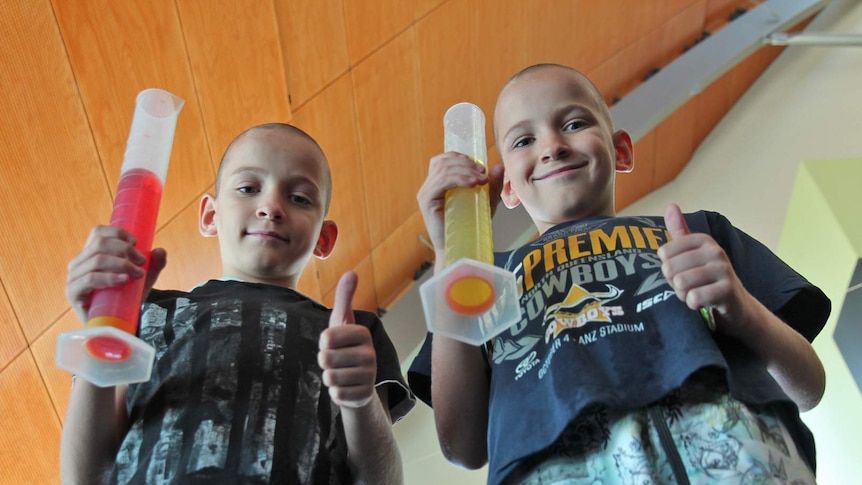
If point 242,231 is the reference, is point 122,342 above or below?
below

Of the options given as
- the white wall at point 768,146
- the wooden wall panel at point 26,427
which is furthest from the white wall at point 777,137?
the wooden wall panel at point 26,427

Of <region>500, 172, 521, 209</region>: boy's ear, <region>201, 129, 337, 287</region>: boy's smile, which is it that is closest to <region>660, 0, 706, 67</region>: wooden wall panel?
<region>500, 172, 521, 209</region>: boy's ear

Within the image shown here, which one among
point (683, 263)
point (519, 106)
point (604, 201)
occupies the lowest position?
point (683, 263)

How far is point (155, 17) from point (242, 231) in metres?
0.95

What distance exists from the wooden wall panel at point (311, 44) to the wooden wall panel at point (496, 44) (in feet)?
2.37

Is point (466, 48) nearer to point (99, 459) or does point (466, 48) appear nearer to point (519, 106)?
point (519, 106)

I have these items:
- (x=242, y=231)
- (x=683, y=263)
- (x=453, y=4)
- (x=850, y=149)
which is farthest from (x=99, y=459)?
(x=850, y=149)

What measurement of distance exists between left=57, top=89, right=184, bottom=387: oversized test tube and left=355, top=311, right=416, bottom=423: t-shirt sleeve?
0.46 meters

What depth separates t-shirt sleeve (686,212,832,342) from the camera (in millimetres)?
1291

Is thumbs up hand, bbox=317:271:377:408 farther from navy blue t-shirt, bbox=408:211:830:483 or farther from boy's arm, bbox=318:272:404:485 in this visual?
navy blue t-shirt, bbox=408:211:830:483

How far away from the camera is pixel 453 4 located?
128 inches

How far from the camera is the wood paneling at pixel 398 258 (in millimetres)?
3424

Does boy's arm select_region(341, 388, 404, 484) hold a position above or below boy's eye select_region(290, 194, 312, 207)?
below

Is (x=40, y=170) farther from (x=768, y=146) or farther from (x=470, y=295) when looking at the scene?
(x=768, y=146)
